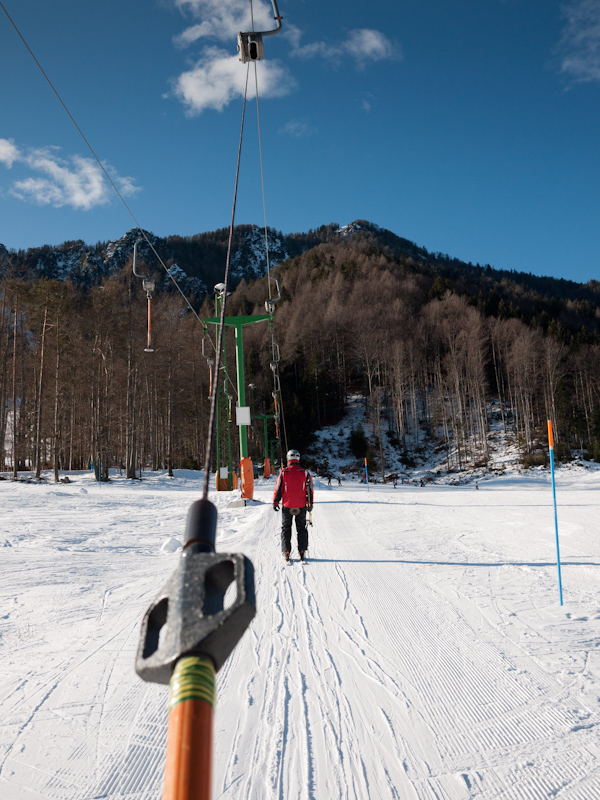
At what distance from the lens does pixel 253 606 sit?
0.71 meters

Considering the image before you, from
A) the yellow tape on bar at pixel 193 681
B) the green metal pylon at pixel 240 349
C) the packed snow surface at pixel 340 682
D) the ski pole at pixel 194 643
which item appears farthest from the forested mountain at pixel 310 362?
the yellow tape on bar at pixel 193 681

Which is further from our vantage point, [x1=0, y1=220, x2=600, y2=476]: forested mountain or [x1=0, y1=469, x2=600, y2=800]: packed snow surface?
[x1=0, y1=220, x2=600, y2=476]: forested mountain

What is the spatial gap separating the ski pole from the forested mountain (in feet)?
38.8

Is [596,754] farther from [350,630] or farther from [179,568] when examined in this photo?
[179,568]

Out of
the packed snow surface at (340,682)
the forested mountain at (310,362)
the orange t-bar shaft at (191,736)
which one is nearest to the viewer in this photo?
the orange t-bar shaft at (191,736)

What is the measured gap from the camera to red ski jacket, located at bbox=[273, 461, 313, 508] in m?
7.27

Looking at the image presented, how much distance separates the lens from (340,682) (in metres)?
3.26

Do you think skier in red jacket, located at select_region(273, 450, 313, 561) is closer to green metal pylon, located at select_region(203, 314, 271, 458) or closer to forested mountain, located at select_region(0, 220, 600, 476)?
forested mountain, located at select_region(0, 220, 600, 476)

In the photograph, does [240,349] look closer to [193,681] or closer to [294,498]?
[294,498]

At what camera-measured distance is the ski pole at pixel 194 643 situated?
61cm

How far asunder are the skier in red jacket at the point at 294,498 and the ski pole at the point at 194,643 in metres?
6.42

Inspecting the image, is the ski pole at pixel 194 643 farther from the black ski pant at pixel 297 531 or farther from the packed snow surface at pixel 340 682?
the black ski pant at pixel 297 531

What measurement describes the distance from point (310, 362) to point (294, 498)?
5808 centimetres

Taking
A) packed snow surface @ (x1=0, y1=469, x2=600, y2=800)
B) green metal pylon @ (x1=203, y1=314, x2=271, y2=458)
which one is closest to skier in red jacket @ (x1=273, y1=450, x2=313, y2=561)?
packed snow surface @ (x1=0, y1=469, x2=600, y2=800)
